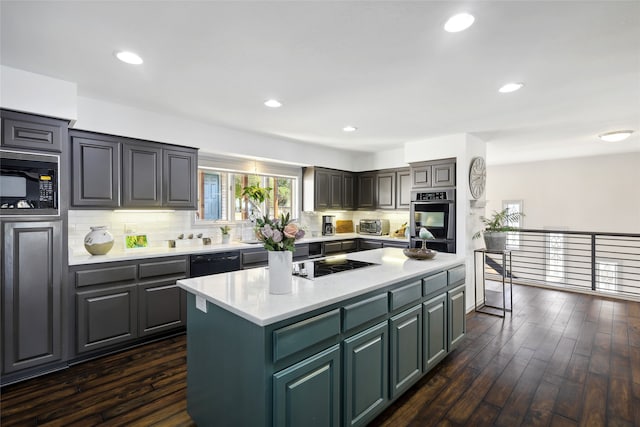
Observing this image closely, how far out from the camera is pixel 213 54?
2.16 meters

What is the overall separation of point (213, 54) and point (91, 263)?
220cm

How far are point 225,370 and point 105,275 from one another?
198cm

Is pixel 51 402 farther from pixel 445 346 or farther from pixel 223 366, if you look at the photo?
pixel 445 346

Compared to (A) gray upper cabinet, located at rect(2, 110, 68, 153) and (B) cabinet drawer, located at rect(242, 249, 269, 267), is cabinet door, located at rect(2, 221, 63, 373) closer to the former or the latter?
(A) gray upper cabinet, located at rect(2, 110, 68, 153)

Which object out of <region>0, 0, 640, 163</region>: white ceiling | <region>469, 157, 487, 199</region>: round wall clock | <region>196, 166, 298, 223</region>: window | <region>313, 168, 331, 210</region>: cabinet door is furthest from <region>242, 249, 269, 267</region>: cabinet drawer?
<region>469, 157, 487, 199</region>: round wall clock

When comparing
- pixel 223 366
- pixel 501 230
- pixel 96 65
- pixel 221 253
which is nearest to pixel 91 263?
pixel 221 253

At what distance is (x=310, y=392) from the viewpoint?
63.9 inches

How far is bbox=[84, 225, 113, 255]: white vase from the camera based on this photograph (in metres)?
3.07

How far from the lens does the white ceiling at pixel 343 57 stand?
1705mm

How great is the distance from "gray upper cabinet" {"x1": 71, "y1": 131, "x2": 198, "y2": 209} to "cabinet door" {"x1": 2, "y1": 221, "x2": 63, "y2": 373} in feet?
1.85

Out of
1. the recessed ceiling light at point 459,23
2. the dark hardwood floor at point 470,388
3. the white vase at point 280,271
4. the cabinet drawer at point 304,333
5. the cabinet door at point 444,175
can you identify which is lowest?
the dark hardwood floor at point 470,388

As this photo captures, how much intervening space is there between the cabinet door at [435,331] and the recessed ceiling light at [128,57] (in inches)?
113

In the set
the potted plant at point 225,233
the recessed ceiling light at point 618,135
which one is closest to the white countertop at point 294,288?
the potted plant at point 225,233

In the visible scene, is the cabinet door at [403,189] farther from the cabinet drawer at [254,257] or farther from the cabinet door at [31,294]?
the cabinet door at [31,294]
